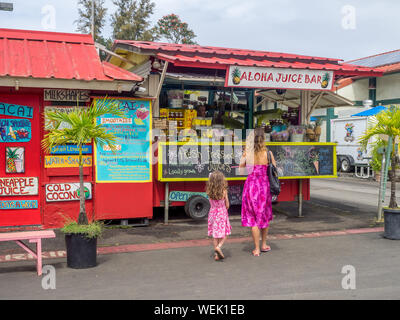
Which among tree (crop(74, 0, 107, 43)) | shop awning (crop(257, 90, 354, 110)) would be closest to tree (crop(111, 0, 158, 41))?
tree (crop(74, 0, 107, 43))

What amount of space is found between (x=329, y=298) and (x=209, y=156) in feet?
15.7

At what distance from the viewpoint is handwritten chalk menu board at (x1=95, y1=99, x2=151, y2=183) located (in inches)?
340

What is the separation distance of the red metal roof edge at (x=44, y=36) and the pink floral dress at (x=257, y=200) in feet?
14.7

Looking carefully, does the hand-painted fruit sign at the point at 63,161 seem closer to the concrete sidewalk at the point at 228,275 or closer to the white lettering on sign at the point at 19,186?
the white lettering on sign at the point at 19,186

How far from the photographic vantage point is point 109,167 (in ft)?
28.5

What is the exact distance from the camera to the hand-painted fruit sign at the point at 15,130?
8266 mm

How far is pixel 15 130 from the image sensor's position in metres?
8.33

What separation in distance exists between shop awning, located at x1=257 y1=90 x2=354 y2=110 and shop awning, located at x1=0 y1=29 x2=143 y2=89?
4.54m

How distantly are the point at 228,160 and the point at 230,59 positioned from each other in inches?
80.8

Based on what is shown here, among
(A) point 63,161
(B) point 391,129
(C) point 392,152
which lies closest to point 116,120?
(A) point 63,161

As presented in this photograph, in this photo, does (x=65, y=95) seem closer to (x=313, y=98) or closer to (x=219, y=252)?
(x=219, y=252)

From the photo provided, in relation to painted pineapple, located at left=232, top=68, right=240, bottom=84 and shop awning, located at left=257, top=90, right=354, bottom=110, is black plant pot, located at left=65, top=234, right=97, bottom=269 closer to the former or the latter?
painted pineapple, located at left=232, top=68, right=240, bottom=84

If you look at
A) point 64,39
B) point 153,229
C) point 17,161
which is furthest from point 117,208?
point 64,39
